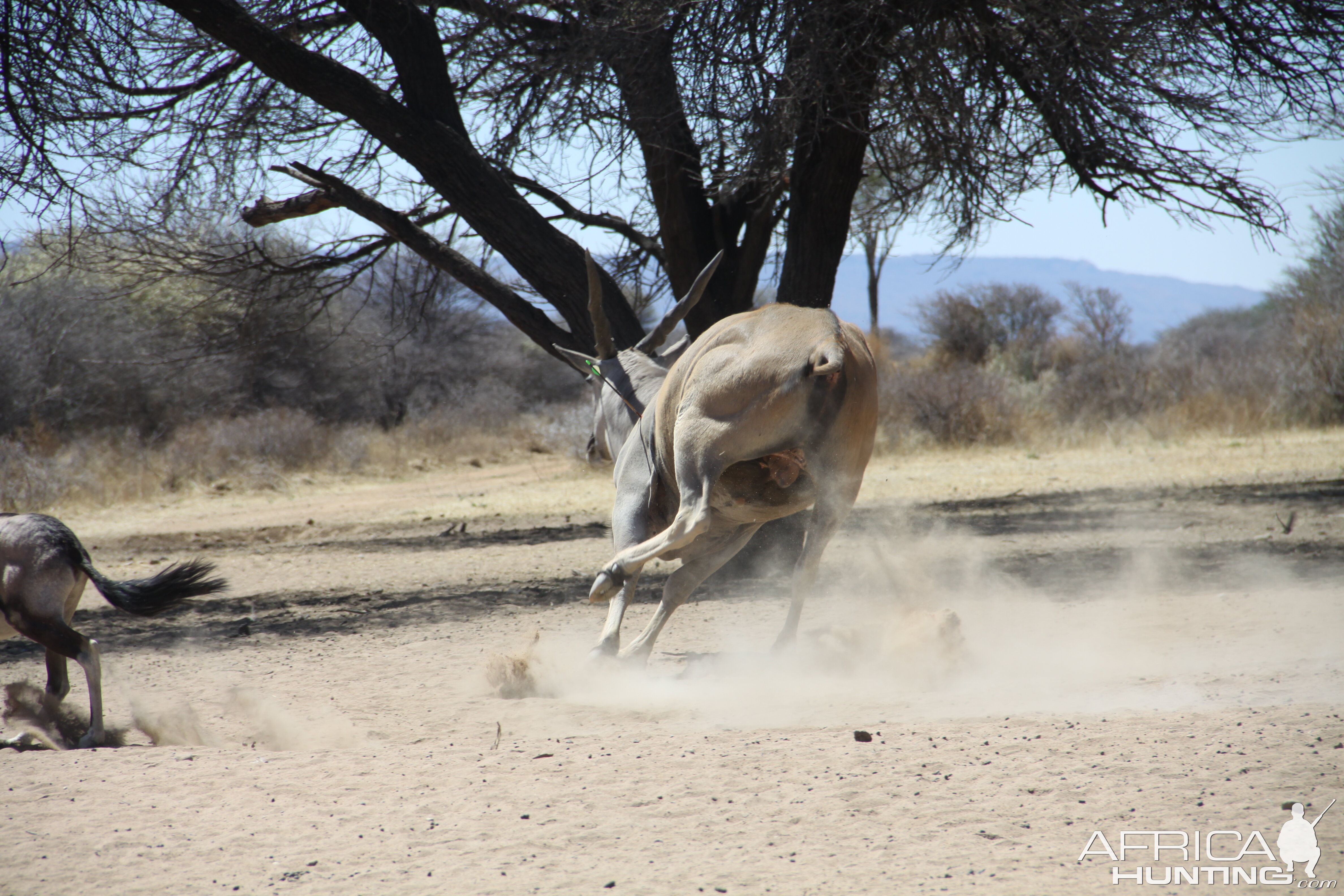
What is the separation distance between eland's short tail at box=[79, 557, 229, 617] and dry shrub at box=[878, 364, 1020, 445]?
1686cm

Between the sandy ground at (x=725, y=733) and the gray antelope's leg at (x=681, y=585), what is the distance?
0.77ft

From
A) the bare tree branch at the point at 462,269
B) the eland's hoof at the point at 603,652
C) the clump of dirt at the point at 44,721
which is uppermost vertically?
the bare tree branch at the point at 462,269

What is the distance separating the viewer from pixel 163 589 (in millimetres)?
5148

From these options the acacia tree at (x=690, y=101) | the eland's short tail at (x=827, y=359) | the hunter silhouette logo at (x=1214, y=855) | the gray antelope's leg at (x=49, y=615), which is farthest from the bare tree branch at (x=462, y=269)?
the hunter silhouette logo at (x=1214, y=855)

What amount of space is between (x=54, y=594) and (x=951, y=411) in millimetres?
18229

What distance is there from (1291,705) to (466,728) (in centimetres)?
361

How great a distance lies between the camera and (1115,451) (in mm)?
18438

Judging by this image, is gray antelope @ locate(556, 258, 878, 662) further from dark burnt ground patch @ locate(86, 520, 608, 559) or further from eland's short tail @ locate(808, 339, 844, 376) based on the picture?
dark burnt ground patch @ locate(86, 520, 608, 559)

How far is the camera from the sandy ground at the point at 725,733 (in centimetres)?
297

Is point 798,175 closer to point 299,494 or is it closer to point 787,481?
point 787,481

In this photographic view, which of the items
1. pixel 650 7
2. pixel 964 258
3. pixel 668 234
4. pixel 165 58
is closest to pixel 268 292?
pixel 165 58

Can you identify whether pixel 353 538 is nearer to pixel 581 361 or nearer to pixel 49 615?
pixel 581 361

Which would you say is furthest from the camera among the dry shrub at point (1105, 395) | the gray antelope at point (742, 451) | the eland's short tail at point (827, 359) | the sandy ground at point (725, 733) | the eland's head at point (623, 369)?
the dry shrub at point (1105, 395)

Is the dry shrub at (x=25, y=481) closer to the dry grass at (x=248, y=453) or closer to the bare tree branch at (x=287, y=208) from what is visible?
the dry grass at (x=248, y=453)
